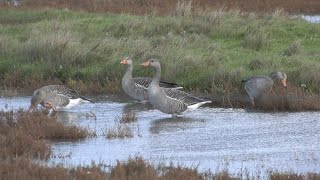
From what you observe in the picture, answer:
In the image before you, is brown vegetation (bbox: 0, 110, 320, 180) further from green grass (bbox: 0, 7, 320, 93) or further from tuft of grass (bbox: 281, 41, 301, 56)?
tuft of grass (bbox: 281, 41, 301, 56)

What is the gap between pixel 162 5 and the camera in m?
38.8

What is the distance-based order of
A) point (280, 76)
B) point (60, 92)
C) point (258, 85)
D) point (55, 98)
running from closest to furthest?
point (55, 98), point (60, 92), point (258, 85), point (280, 76)

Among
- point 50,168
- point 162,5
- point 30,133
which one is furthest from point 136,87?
point 162,5

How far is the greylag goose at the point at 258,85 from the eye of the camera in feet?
57.4

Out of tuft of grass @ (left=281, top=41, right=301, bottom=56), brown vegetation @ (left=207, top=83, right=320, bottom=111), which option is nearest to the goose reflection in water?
brown vegetation @ (left=207, top=83, right=320, bottom=111)

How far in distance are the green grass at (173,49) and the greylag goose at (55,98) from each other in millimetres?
2768

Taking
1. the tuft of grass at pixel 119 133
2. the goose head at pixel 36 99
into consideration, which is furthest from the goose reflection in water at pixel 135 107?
the tuft of grass at pixel 119 133

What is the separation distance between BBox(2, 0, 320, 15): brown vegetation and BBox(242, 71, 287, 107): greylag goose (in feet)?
54.9

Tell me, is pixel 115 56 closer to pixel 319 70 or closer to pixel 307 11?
pixel 319 70

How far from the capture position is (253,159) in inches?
501

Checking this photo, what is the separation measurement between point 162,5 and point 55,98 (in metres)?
22.3

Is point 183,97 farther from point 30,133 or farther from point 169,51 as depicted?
point 169,51

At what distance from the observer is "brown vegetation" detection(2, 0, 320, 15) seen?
Result: 36.0 m

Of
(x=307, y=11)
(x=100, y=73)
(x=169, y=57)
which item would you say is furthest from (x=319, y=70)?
(x=307, y=11)
